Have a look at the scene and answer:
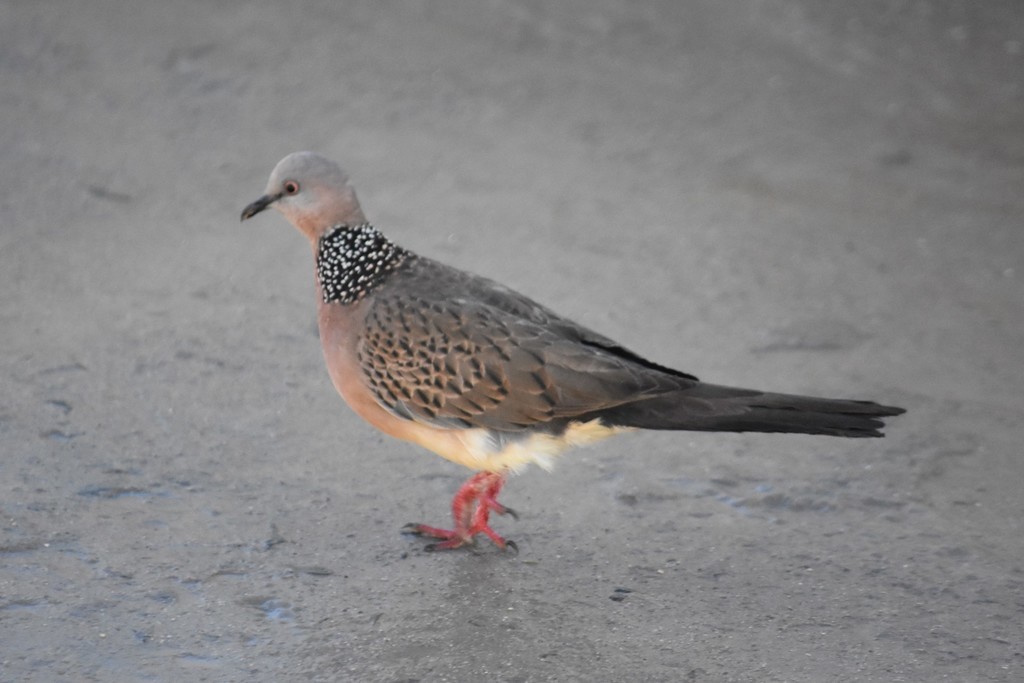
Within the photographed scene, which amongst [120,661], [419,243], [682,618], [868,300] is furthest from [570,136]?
[120,661]

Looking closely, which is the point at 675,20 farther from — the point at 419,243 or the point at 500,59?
the point at 419,243

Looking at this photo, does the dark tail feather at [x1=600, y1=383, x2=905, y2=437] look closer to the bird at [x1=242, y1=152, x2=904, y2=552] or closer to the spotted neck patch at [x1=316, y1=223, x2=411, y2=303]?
the bird at [x1=242, y1=152, x2=904, y2=552]

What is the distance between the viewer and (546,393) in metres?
3.97

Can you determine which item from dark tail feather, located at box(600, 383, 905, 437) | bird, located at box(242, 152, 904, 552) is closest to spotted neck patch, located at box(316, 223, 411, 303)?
bird, located at box(242, 152, 904, 552)

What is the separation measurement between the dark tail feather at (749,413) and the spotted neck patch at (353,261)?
0.85 metres

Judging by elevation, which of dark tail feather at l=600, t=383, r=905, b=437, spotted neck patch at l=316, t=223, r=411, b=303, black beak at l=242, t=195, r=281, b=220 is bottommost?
dark tail feather at l=600, t=383, r=905, b=437

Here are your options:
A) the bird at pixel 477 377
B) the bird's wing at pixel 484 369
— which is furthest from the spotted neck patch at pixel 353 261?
the bird's wing at pixel 484 369

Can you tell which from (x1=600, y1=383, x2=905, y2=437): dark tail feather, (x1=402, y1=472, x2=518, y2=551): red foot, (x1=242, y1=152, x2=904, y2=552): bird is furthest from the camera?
(x1=402, y1=472, x2=518, y2=551): red foot

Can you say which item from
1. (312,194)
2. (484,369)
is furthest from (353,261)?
(484,369)

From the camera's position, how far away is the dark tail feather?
12.4 feet

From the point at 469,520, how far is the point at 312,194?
1.15m

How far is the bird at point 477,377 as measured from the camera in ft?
12.8

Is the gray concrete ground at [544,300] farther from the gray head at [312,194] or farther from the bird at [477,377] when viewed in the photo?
the gray head at [312,194]

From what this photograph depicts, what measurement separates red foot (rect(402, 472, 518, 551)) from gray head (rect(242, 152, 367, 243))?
93 centimetres
